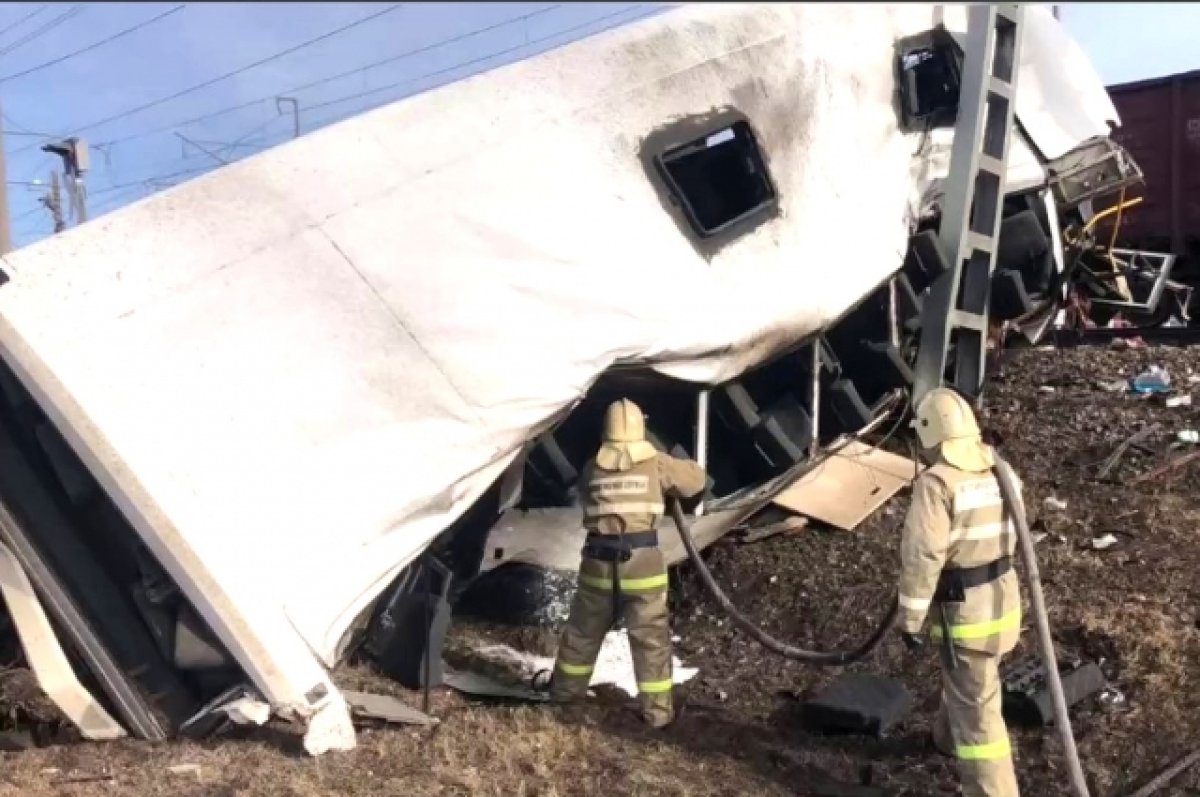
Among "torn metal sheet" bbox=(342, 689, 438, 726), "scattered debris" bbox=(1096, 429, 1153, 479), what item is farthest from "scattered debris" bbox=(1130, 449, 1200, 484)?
"torn metal sheet" bbox=(342, 689, 438, 726)

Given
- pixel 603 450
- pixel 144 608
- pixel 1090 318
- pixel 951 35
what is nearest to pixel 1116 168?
pixel 951 35

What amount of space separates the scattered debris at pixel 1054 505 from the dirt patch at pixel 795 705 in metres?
0.03

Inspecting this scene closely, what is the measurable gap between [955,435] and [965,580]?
45 cm

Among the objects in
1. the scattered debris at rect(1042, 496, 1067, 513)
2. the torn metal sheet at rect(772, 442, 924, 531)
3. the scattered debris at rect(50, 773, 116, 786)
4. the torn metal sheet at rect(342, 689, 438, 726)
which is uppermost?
the scattered debris at rect(50, 773, 116, 786)

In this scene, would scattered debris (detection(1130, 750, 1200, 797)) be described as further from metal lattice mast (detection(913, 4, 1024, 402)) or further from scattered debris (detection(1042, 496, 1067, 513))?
metal lattice mast (detection(913, 4, 1024, 402))

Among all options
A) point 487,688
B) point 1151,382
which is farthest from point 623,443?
point 1151,382

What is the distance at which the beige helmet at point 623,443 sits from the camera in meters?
4.09

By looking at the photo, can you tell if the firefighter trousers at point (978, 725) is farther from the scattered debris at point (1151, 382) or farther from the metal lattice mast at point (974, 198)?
the scattered debris at point (1151, 382)

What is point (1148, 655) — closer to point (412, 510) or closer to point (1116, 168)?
point (412, 510)

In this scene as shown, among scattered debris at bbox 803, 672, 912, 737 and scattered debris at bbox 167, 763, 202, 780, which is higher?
scattered debris at bbox 167, 763, 202, 780

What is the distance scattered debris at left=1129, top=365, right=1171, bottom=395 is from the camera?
654cm

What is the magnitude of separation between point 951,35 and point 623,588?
327 cm

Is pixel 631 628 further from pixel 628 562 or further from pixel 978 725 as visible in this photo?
pixel 978 725

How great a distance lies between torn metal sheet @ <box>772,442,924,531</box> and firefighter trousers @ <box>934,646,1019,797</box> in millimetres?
1771
